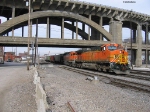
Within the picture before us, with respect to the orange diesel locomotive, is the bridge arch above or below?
above

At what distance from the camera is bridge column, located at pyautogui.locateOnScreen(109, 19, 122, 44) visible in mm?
65375

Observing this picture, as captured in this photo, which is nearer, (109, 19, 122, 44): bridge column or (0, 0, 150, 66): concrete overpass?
(0, 0, 150, 66): concrete overpass

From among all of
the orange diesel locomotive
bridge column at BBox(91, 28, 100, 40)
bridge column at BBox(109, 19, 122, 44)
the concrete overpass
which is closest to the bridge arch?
the concrete overpass

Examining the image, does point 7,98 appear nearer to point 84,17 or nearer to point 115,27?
point 84,17

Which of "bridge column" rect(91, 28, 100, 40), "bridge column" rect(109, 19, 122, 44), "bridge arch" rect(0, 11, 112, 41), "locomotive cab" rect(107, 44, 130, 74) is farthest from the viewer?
"bridge column" rect(91, 28, 100, 40)

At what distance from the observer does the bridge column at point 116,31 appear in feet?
214

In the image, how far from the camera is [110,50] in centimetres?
2555

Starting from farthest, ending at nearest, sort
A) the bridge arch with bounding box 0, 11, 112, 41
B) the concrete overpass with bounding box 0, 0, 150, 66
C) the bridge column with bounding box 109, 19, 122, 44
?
1. the bridge column with bounding box 109, 19, 122, 44
2. the concrete overpass with bounding box 0, 0, 150, 66
3. the bridge arch with bounding box 0, 11, 112, 41

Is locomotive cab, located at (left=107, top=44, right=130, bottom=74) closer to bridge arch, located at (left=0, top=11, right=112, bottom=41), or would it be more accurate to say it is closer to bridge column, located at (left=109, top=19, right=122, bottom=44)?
bridge arch, located at (left=0, top=11, right=112, bottom=41)

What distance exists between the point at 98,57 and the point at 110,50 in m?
3.40

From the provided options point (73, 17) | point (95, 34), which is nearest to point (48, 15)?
point (73, 17)

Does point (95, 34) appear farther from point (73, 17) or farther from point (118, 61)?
point (118, 61)

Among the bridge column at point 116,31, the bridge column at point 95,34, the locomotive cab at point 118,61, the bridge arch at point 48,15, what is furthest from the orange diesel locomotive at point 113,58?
the bridge column at point 95,34

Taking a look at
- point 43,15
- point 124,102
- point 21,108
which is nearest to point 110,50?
point 124,102
